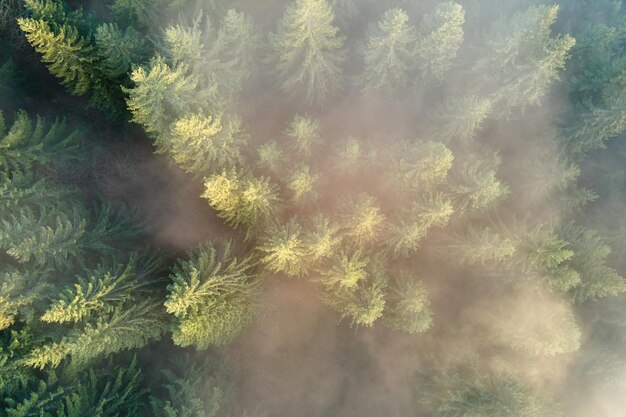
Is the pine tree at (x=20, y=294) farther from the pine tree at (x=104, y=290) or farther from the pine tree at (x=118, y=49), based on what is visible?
the pine tree at (x=118, y=49)

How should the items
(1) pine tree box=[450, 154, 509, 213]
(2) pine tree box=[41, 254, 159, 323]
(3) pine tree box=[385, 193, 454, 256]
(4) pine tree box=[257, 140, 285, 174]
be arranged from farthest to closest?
(1) pine tree box=[450, 154, 509, 213], (4) pine tree box=[257, 140, 285, 174], (3) pine tree box=[385, 193, 454, 256], (2) pine tree box=[41, 254, 159, 323]

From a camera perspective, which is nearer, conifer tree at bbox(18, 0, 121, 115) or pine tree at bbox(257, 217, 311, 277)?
conifer tree at bbox(18, 0, 121, 115)

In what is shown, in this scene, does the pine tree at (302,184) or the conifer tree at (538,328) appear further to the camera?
the pine tree at (302,184)

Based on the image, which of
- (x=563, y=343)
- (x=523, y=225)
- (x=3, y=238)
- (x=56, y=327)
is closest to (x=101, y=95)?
(x=3, y=238)

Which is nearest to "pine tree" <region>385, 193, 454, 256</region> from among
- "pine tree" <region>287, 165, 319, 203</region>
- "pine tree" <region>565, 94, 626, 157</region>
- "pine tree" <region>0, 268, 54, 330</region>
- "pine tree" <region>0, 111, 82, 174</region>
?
"pine tree" <region>287, 165, 319, 203</region>

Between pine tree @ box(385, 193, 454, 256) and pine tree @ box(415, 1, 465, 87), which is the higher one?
pine tree @ box(415, 1, 465, 87)

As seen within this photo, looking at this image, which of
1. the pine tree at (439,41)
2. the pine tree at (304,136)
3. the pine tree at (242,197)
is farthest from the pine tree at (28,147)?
the pine tree at (439,41)

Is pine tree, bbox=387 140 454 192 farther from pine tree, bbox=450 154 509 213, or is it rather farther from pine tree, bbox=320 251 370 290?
pine tree, bbox=320 251 370 290
